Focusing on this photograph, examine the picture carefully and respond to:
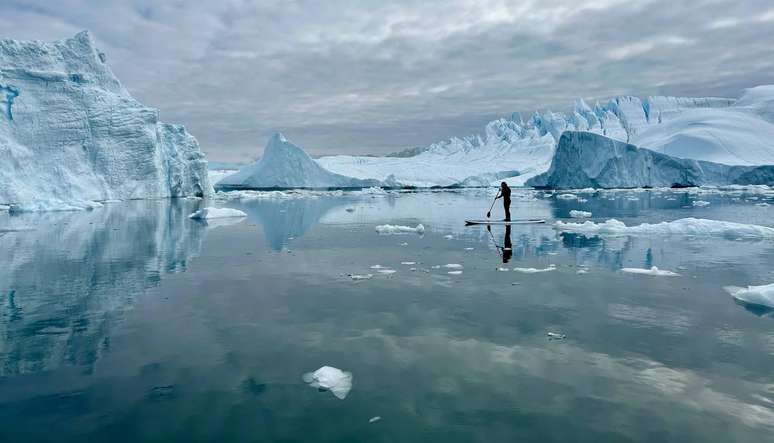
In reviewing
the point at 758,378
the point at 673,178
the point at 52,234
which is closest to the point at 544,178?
the point at 673,178

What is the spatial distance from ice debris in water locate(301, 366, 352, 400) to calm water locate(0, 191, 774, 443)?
0.10 meters

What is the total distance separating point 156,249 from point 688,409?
44.3 ft

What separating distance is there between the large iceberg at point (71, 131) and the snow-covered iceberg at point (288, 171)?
25.4 meters

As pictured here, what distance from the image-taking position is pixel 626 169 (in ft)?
201

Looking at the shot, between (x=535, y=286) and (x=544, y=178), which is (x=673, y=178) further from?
(x=535, y=286)

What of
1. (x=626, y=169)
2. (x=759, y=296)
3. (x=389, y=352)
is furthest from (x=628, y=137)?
(x=389, y=352)

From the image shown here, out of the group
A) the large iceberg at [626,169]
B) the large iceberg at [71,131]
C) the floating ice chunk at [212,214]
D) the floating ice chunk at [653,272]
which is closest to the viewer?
the floating ice chunk at [653,272]

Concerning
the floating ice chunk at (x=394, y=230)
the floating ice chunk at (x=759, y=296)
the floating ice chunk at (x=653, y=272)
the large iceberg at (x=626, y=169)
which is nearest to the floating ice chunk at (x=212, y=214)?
the floating ice chunk at (x=394, y=230)

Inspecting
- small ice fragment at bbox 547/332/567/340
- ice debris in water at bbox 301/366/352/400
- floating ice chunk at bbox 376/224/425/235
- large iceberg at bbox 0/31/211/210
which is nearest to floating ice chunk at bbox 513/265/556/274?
small ice fragment at bbox 547/332/567/340

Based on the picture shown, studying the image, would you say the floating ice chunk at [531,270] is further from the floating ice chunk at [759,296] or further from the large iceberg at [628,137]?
the large iceberg at [628,137]

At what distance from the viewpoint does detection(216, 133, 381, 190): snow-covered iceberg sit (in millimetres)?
Answer: 77875

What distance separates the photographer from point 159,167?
Answer: 51969 mm

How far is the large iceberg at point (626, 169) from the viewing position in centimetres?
6106

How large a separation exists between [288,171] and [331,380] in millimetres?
76275
